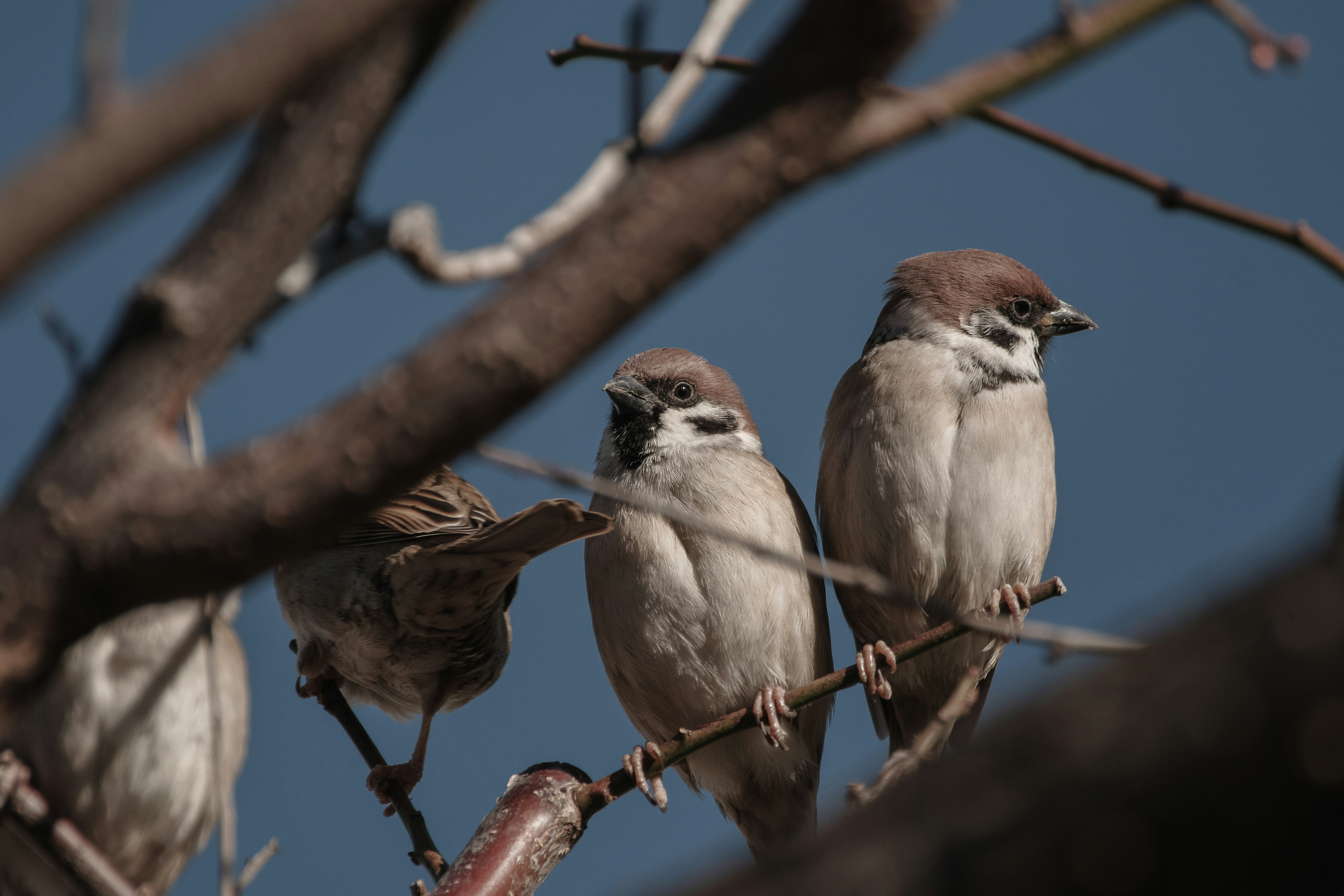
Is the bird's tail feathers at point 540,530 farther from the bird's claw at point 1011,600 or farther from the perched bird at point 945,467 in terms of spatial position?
the bird's claw at point 1011,600

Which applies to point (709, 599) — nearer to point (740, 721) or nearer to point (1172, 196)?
point (740, 721)

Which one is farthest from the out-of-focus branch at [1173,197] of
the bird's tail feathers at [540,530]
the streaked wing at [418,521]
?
the streaked wing at [418,521]

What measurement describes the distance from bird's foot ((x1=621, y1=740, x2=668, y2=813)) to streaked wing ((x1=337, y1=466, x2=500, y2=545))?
899 millimetres

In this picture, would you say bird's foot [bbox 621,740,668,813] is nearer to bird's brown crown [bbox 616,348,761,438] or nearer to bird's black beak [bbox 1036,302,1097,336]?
bird's brown crown [bbox 616,348,761,438]

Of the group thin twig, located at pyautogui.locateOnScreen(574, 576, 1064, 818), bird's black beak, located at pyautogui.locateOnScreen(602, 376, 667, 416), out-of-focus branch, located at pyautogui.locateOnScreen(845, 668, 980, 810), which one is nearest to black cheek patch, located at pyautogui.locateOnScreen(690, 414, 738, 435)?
bird's black beak, located at pyautogui.locateOnScreen(602, 376, 667, 416)

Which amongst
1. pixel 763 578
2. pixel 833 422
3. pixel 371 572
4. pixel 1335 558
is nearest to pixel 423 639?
pixel 371 572

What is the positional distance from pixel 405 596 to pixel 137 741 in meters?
0.98

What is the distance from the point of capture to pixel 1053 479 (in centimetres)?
380

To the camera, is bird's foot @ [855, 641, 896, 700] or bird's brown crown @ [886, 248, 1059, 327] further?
bird's brown crown @ [886, 248, 1059, 327]

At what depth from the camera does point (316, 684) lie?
3.81 metres

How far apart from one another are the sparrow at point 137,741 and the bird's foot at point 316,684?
74cm

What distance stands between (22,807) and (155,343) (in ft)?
5.42

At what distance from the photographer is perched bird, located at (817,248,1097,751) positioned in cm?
357

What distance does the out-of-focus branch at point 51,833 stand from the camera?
2074 mm
